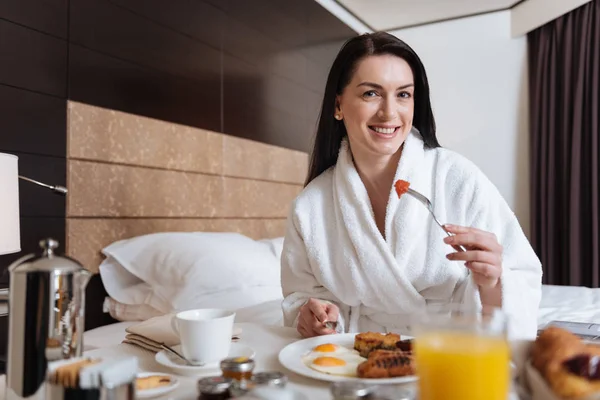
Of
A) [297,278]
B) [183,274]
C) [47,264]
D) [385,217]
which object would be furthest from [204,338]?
[183,274]

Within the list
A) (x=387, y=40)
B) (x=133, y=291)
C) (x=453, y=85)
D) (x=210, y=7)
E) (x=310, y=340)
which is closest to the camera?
(x=310, y=340)

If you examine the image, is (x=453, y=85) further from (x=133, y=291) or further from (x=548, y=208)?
(x=133, y=291)

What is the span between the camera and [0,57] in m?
1.80

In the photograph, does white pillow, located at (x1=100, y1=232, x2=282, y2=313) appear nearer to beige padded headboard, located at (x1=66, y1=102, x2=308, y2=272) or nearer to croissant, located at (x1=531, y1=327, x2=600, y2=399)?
beige padded headboard, located at (x1=66, y1=102, x2=308, y2=272)

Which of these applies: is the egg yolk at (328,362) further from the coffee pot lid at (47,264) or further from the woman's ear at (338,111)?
the woman's ear at (338,111)

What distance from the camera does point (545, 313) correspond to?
219 centimetres

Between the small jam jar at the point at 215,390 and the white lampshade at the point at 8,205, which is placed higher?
the white lampshade at the point at 8,205

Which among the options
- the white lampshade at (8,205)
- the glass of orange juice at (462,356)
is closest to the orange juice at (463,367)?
the glass of orange juice at (462,356)

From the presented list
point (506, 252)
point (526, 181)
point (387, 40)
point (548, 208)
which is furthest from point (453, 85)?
point (506, 252)

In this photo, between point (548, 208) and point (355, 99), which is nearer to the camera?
point (355, 99)

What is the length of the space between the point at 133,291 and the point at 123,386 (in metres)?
1.62

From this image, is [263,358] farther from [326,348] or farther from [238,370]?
[238,370]

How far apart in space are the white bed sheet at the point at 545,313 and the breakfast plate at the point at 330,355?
2.34 feet

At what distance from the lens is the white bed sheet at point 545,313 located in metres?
1.85
